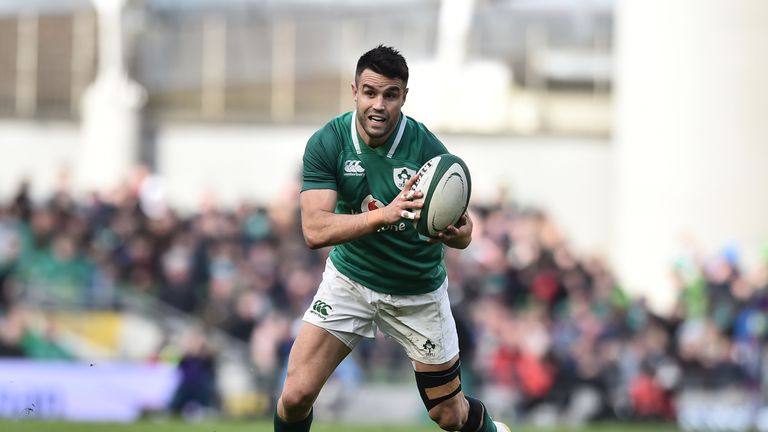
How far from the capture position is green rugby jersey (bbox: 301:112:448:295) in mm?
7328

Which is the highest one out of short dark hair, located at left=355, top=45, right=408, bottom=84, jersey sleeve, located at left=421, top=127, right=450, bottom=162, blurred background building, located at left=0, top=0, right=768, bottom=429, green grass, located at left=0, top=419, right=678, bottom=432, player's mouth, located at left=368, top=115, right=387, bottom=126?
short dark hair, located at left=355, top=45, right=408, bottom=84

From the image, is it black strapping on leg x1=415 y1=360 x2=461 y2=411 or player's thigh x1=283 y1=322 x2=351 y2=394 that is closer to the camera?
player's thigh x1=283 y1=322 x2=351 y2=394

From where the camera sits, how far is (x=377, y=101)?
712 cm

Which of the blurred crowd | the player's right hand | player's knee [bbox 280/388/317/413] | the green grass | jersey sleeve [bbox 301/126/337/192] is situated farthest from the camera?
A: the blurred crowd

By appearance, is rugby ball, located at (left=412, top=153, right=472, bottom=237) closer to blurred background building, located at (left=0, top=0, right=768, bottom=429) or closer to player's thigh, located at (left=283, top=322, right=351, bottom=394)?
player's thigh, located at (left=283, top=322, right=351, bottom=394)

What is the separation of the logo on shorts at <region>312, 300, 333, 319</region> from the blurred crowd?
728 centimetres

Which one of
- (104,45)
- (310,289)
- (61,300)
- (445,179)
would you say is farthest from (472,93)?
(445,179)

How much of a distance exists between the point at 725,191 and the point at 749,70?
6.94ft

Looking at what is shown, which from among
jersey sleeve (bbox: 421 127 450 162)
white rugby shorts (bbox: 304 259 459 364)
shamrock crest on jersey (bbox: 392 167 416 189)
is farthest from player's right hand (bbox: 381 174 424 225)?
white rugby shorts (bbox: 304 259 459 364)

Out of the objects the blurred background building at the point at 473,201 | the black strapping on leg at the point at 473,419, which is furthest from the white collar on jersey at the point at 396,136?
the blurred background building at the point at 473,201

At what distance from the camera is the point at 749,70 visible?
74.6ft

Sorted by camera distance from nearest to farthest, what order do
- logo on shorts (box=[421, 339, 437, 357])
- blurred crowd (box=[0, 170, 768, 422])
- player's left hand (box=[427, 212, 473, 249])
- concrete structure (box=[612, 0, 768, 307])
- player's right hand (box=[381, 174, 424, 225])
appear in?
player's right hand (box=[381, 174, 424, 225]) < player's left hand (box=[427, 212, 473, 249]) < logo on shorts (box=[421, 339, 437, 357]) < blurred crowd (box=[0, 170, 768, 422]) < concrete structure (box=[612, 0, 768, 307])

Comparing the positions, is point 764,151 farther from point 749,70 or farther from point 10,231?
point 10,231

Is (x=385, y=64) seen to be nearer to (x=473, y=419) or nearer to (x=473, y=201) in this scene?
(x=473, y=419)
